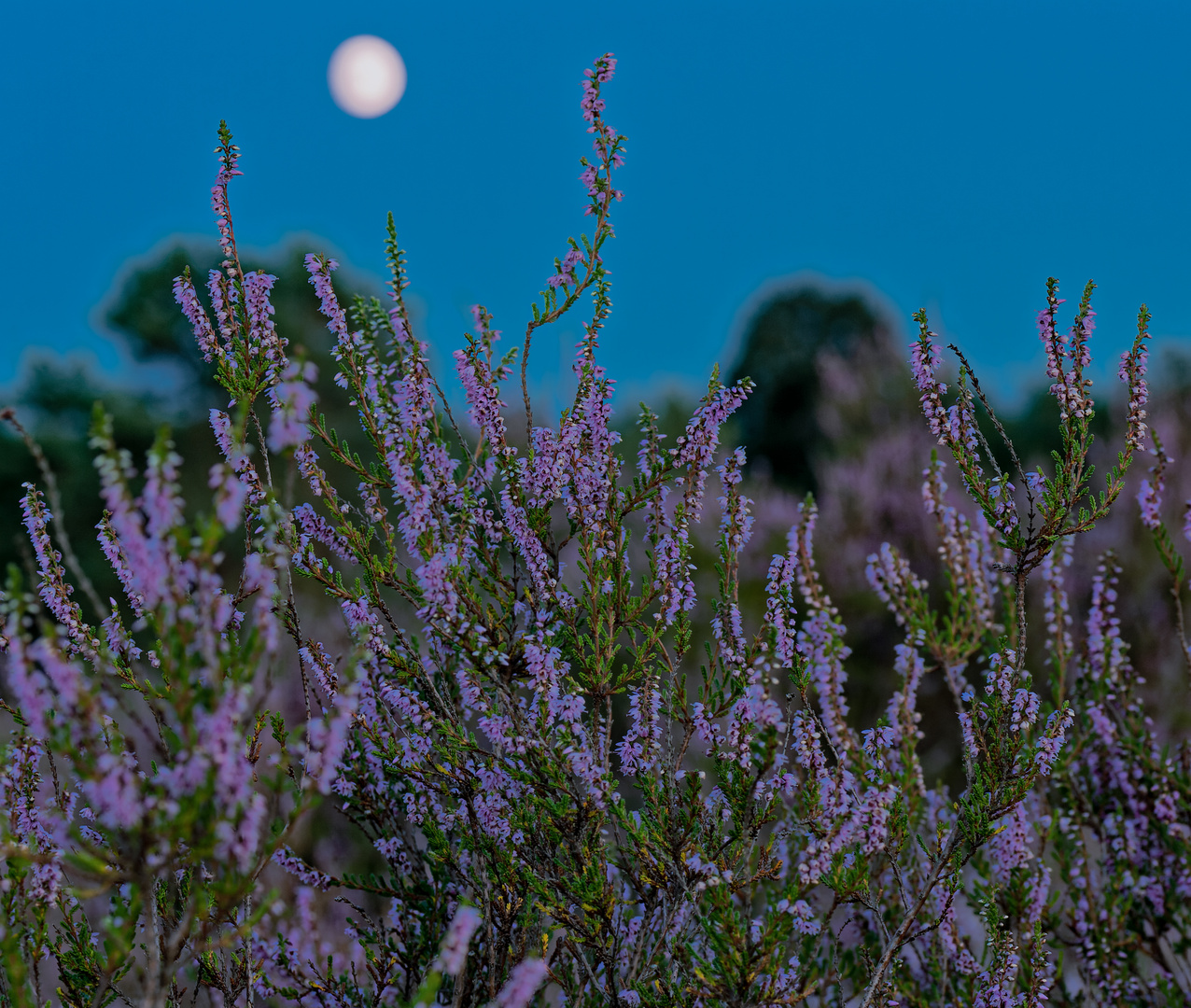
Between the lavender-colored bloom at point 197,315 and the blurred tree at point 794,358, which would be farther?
the blurred tree at point 794,358

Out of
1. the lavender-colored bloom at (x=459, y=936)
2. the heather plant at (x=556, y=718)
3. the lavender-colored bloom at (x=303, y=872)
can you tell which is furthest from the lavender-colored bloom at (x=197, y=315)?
the lavender-colored bloom at (x=459, y=936)

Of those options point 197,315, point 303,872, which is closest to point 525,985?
point 303,872

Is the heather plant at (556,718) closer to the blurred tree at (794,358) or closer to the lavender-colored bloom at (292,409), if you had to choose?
the lavender-colored bloom at (292,409)

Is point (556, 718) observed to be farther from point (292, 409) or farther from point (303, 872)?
point (292, 409)

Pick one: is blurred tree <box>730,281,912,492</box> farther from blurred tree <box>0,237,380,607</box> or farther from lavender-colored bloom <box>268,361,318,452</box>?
lavender-colored bloom <box>268,361,318,452</box>

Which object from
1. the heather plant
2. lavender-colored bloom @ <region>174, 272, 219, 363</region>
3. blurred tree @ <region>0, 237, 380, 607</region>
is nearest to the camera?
the heather plant

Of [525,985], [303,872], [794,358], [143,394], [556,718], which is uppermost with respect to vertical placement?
[794,358]

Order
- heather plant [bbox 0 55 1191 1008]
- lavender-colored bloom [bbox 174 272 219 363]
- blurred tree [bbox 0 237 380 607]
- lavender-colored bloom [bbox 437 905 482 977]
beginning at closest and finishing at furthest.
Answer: lavender-colored bloom [bbox 437 905 482 977] → heather plant [bbox 0 55 1191 1008] → lavender-colored bloom [bbox 174 272 219 363] → blurred tree [bbox 0 237 380 607]

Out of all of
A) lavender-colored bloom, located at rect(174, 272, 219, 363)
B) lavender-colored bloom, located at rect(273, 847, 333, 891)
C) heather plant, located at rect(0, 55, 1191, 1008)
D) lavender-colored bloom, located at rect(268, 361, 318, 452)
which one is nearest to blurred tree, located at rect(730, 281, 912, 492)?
heather plant, located at rect(0, 55, 1191, 1008)

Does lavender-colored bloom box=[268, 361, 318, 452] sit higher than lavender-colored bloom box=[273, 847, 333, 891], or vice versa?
lavender-colored bloom box=[268, 361, 318, 452]

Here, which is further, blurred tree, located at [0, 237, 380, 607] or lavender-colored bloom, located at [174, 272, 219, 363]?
blurred tree, located at [0, 237, 380, 607]

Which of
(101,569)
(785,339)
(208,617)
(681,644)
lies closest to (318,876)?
(681,644)

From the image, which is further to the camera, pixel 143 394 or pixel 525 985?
pixel 143 394

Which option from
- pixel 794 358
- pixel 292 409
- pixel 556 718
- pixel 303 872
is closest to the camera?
pixel 292 409
